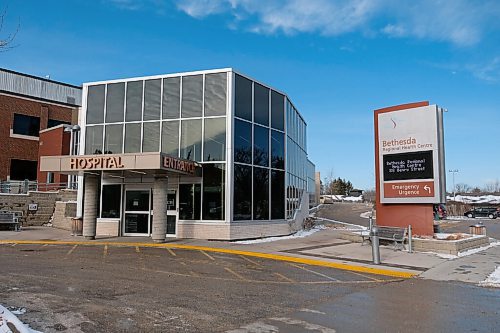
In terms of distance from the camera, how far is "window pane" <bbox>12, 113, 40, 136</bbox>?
36.6 m

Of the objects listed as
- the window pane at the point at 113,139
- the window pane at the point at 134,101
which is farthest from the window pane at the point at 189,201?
the window pane at the point at 134,101

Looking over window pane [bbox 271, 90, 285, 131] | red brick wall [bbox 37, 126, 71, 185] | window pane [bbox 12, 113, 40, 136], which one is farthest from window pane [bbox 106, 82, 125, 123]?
window pane [bbox 12, 113, 40, 136]

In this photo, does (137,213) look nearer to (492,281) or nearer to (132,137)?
(132,137)

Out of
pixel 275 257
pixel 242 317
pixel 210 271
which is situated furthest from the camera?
pixel 275 257

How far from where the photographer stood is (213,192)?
1895 centimetres

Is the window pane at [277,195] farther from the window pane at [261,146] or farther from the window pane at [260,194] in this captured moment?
the window pane at [261,146]

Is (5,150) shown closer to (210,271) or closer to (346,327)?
(210,271)

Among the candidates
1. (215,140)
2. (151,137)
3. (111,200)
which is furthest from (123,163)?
(111,200)

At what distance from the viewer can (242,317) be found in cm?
682

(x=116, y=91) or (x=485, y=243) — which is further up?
(x=116, y=91)

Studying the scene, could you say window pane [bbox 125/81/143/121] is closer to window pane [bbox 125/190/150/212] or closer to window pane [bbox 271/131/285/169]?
window pane [bbox 125/190/150/212]

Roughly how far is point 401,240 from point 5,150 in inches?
1311

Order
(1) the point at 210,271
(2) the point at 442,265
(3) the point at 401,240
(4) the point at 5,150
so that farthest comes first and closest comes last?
(4) the point at 5,150 < (3) the point at 401,240 < (2) the point at 442,265 < (1) the point at 210,271

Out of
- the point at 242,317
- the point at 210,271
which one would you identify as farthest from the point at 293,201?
the point at 242,317
